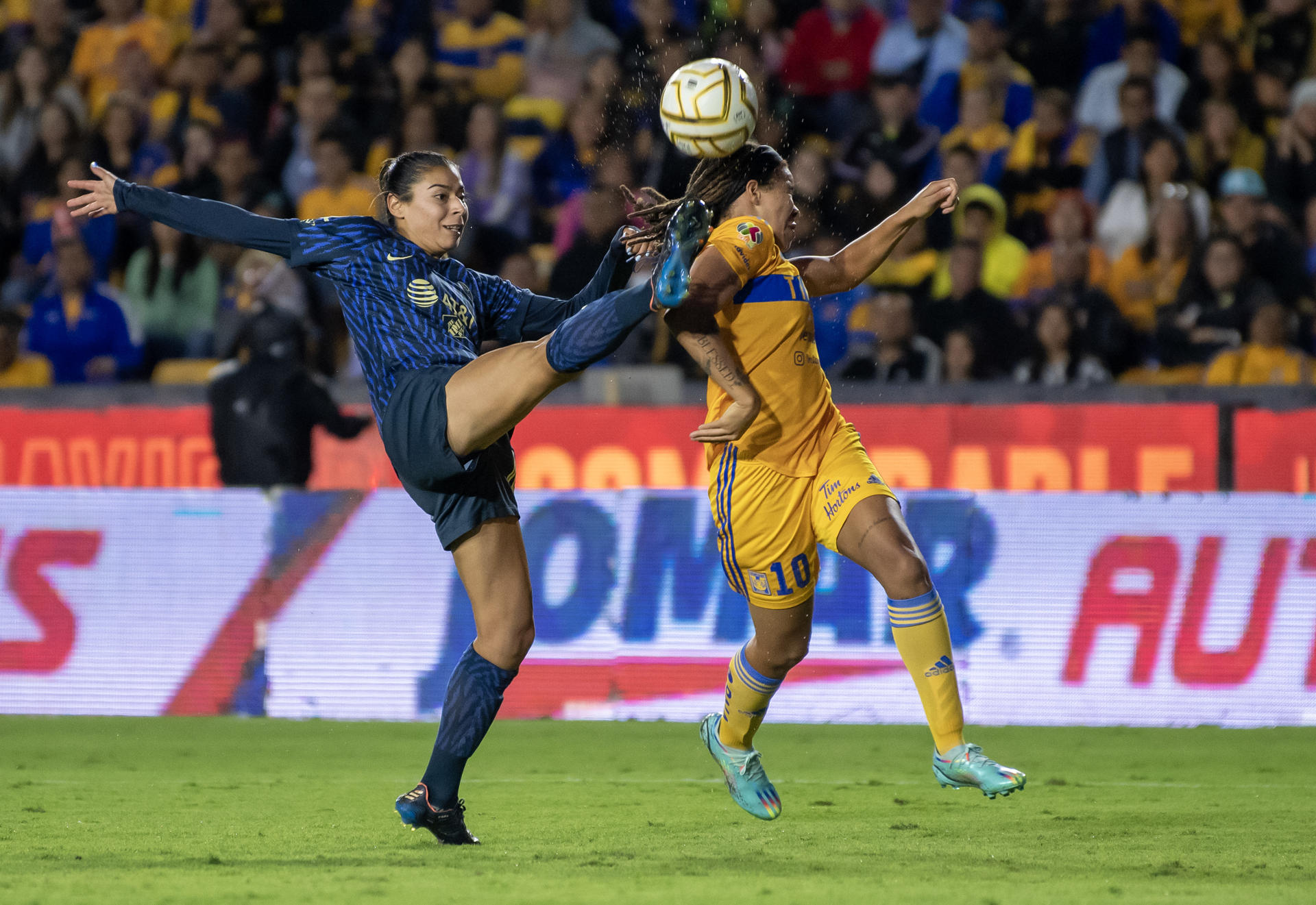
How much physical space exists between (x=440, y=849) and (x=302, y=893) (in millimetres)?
763

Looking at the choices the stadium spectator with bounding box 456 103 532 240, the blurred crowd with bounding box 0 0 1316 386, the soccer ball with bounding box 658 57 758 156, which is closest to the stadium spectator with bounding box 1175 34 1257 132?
the blurred crowd with bounding box 0 0 1316 386

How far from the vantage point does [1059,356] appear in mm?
10102

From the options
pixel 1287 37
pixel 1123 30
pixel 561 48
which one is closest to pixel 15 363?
pixel 561 48

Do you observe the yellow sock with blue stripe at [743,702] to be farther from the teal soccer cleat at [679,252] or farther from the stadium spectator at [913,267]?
the stadium spectator at [913,267]

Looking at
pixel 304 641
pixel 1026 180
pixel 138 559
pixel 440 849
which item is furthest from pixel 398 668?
pixel 1026 180

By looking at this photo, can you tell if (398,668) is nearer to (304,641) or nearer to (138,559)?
(304,641)

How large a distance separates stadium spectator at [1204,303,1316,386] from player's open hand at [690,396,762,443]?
5.79 meters

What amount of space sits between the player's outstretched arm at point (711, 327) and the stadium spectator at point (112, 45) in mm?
10154

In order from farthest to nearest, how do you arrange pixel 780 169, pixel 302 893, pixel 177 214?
pixel 780 169 → pixel 177 214 → pixel 302 893

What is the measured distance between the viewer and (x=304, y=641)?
8.50m

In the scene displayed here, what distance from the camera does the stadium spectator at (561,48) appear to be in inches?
491

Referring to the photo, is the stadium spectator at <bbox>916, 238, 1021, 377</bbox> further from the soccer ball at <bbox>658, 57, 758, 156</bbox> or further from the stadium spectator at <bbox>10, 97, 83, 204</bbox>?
the stadium spectator at <bbox>10, 97, 83, 204</bbox>

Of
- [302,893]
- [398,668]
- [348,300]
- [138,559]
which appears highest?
[348,300]

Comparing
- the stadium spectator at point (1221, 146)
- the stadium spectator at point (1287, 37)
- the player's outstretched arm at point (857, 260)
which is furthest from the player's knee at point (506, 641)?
the stadium spectator at point (1287, 37)
